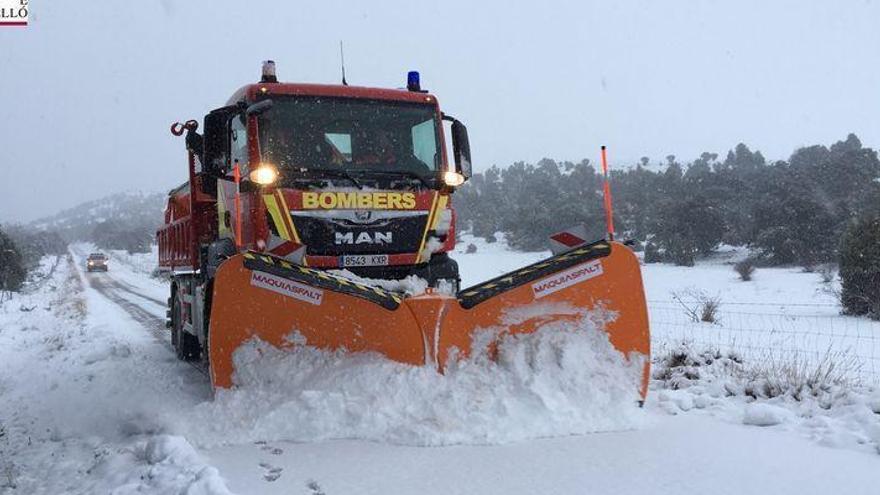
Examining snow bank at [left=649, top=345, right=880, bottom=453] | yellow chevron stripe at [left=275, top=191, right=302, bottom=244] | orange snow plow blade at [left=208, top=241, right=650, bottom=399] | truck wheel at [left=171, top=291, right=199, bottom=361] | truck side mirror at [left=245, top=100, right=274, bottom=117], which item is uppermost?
truck side mirror at [left=245, top=100, right=274, bottom=117]

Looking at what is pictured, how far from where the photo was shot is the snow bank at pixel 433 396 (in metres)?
4.00

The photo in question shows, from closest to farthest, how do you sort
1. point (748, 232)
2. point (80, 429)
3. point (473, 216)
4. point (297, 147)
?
point (80, 429) → point (297, 147) → point (748, 232) → point (473, 216)

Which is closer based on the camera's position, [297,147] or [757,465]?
[757,465]

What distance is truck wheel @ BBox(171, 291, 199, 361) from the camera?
25.7ft

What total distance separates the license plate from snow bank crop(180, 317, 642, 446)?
114 centimetres

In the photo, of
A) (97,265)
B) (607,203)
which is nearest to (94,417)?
(607,203)

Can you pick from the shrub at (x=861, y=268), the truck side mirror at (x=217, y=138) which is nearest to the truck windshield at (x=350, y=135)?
the truck side mirror at (x=217, y=138)

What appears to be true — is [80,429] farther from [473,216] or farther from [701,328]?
[473,216]

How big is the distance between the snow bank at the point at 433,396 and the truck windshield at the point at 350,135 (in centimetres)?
180

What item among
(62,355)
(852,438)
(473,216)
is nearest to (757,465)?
(852,438)

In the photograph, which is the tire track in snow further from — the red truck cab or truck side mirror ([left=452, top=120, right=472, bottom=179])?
truck side mirror ([left=452, top=120, right=472, bottom=179])

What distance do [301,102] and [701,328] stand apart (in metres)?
8.69

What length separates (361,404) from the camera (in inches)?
162

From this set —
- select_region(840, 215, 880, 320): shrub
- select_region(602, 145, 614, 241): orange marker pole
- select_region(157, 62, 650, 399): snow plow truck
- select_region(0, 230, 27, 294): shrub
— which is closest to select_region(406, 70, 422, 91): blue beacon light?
select_region(157, 62, 650, 399): snow plow truck
